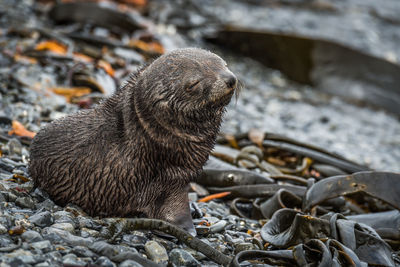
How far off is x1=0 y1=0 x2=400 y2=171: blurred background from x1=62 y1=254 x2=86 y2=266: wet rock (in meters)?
2.51

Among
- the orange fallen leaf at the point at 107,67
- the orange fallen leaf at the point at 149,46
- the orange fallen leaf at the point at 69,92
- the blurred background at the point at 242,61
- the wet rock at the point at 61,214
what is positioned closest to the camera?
the wet rock at the point at 61,214

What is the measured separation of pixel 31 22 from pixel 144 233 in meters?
6.63

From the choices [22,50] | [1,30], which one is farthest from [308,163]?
[1,30]

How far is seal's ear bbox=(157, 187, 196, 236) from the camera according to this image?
396cm

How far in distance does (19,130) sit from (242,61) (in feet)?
22.4

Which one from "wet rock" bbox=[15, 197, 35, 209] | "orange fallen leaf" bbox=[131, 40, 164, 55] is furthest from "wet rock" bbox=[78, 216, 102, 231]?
"orange fallen leaf" bbox=[131, 40, 164, 55]

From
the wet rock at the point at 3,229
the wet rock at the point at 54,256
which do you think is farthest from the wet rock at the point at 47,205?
the wet rock at the point at 54,256

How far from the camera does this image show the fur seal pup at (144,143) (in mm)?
3662

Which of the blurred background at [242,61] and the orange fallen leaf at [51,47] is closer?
the blurred background at [242,61]

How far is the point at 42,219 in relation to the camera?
3527 millimetres

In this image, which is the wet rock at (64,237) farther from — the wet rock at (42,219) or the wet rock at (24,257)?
the wet rock at (24,257)

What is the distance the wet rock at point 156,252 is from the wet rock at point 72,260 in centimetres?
54

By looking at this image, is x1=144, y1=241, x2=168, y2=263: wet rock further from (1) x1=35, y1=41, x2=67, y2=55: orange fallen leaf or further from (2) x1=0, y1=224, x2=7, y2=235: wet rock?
(1) x1=35, y1=41, x2=67, y2=55: orange fallen leaf

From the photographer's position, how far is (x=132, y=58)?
8.50 meters
